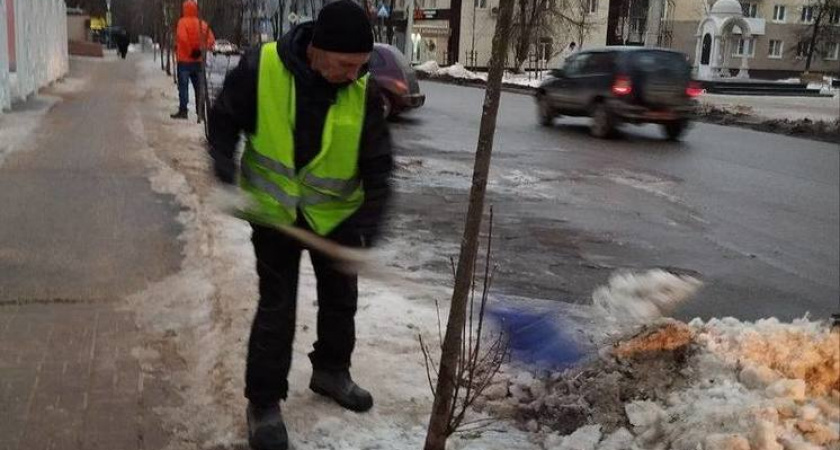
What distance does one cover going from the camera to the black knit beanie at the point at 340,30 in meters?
3.08

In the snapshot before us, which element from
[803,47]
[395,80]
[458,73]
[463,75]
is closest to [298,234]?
[395,80]

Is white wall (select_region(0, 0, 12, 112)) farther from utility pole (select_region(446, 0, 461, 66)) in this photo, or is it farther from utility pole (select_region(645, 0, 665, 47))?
utility pole (select_region(446, 0, 461, 66))

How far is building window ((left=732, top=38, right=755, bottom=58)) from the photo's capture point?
43.2 metres

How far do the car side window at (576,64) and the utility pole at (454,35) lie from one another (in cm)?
4261

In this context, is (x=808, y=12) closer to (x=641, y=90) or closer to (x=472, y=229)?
(x=472, y=229)

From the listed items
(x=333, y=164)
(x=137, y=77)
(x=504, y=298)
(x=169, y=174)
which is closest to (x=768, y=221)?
(x=504, y=298)

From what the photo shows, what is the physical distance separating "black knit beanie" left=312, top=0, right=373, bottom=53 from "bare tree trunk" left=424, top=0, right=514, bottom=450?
0.49 metres

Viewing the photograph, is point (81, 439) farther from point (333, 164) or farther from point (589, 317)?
point (589, 317)

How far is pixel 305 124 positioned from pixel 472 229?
30.7 inches

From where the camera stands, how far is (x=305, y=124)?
3246mm

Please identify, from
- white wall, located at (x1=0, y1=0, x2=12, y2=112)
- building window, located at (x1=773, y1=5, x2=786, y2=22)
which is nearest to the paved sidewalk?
white wall, located at (x1=0, y1=0, x2=12, y2=112)

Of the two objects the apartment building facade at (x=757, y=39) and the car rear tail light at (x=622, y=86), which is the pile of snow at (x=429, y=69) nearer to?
the apartment building facade at (x=757, y=39)

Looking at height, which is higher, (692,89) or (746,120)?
(692,89)

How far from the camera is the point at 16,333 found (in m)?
4.65
